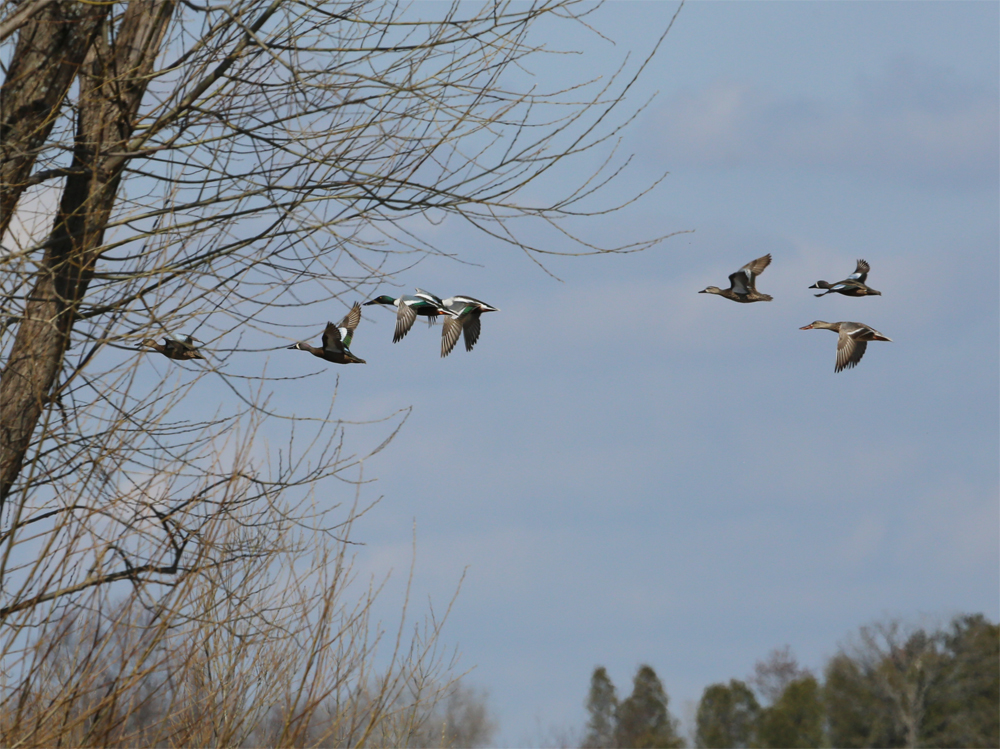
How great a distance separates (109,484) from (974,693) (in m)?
33.4

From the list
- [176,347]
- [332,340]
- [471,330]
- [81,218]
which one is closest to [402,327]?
[332,340]

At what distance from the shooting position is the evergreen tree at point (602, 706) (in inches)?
1721

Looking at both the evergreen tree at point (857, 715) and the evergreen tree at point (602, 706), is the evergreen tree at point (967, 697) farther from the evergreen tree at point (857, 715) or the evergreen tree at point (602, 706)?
the evergreen tree at point (602, 706)

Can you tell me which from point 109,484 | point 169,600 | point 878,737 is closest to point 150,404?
point 109,484

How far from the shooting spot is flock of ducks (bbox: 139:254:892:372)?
5.89 metres

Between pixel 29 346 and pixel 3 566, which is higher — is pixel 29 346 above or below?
above

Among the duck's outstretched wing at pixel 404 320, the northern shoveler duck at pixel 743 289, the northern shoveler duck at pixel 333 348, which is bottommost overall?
the northern shoveler duck at pixel 333 348

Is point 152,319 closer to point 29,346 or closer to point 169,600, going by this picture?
point 29,346

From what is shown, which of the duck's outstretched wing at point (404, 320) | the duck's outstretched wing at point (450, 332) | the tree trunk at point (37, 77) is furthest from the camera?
the duck's outstretched wing at point (450, 332)

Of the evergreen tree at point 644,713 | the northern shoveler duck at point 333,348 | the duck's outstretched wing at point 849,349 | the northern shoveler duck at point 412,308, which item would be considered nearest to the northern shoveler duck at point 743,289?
the duck's outstretched wing at point 849,349

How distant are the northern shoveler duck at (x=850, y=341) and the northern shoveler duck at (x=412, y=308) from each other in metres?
2.28

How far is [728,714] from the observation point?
43562mm

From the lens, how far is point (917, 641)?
36.9 metres

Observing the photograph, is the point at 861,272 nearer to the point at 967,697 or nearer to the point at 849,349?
the point at 849,349
